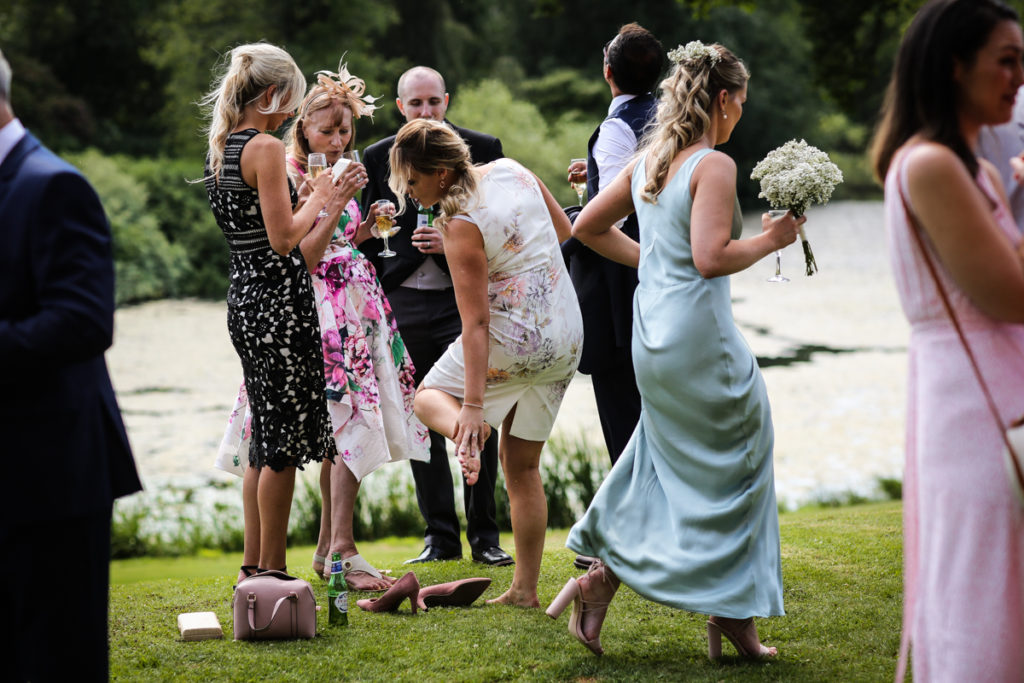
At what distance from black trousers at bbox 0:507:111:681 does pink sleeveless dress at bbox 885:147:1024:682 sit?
1893 millimetres

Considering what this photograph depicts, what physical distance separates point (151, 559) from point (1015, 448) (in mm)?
7421

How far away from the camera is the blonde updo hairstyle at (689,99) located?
3520mm

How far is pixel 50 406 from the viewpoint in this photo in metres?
2.44

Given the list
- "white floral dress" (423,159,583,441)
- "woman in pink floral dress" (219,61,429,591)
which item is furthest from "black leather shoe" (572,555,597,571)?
"white floral dress" (423,159,583,441)

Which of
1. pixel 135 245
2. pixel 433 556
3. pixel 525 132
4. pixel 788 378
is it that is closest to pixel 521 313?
pixel 433 556

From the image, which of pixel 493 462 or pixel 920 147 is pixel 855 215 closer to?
pixel 493 462

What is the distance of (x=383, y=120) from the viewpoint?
26.9 meters

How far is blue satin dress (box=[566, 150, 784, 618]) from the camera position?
3477mm

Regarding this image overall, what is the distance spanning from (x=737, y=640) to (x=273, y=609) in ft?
5.56

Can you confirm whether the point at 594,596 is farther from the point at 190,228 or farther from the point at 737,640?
the point at 190,228

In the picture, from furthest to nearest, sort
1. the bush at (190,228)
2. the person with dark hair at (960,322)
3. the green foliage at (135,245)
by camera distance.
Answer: the bush at (190,228)
the green foliage at (135,245)
the person with dark hair at (960,322)

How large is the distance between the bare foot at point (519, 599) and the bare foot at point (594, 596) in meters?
0.73

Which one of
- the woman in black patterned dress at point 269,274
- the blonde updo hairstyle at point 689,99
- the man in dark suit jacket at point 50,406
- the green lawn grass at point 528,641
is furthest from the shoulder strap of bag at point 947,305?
the woman in black patterned dress at point 269,274

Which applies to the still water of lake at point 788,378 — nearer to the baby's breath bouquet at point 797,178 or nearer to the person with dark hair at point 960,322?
the baby's breath bouquet at point 797,178
